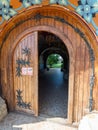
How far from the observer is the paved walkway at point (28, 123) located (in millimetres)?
3457

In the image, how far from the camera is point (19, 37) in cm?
374

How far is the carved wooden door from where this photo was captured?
A: 3.73m

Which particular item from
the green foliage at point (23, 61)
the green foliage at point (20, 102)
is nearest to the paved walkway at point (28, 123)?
the green foliage at point (20, 102)

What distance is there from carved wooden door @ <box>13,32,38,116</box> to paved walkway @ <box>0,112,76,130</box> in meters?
0.20

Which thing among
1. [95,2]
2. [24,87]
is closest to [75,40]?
[95,2]

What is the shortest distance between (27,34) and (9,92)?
1540mm

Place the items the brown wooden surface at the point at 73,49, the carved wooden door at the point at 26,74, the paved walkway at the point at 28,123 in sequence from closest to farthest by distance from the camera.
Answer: the brown wooden surface at the point at 73,49, the paved walkway at the point at 28,123, the carved wooden door at the point at 26,74

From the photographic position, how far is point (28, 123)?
3623 mm

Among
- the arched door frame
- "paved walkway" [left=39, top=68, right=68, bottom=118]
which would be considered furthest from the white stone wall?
the arched door frame

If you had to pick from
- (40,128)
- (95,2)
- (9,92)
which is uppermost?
(95,2)

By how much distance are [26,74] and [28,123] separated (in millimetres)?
1118

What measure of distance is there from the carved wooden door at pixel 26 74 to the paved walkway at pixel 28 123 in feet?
0.65

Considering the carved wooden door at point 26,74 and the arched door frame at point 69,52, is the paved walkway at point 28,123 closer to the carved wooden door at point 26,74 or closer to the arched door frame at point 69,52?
the carved wooden door at point 26,74

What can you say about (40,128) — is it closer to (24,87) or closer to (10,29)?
(24,87)
